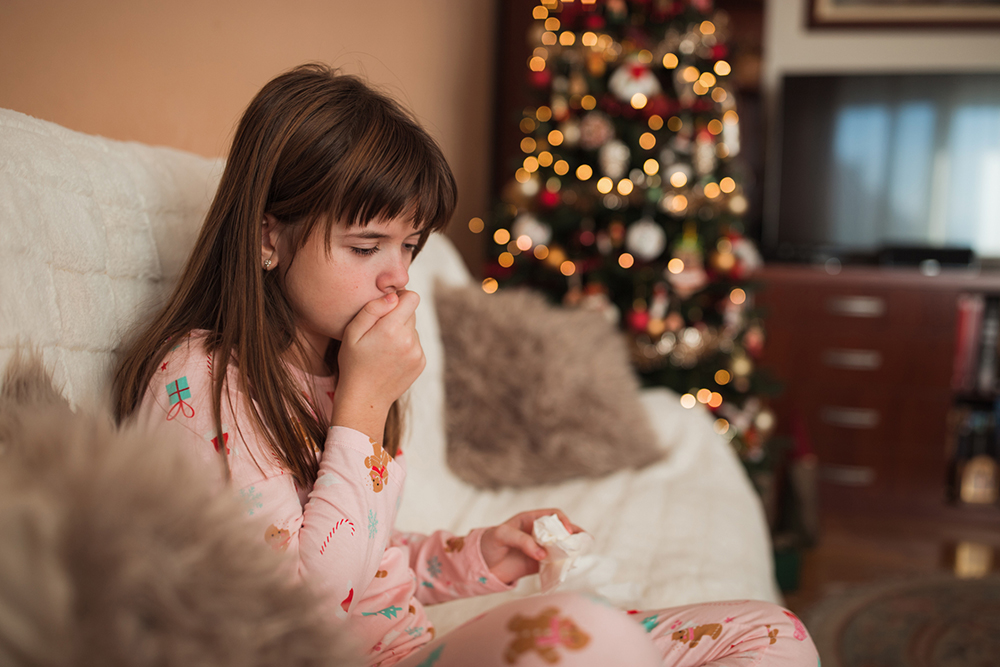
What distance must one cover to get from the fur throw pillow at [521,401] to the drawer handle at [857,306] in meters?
1.60

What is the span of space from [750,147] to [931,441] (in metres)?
1.42

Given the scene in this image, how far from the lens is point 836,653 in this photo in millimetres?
1726

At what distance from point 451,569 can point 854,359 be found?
2311mm

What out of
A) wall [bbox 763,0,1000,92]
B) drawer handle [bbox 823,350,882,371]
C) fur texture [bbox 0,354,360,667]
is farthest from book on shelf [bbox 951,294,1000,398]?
fur texture [bbox 0,354,360,667]

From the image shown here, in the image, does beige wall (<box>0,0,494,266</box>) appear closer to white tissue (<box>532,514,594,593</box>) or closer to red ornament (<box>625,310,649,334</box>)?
white tissue (<box>532,514,594,593</box>)

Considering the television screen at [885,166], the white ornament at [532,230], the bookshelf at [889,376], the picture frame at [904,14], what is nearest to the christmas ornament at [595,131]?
the white ornament at [532,230]

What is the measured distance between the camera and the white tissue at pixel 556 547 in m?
0.81

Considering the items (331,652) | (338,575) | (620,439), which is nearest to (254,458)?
(338,575)

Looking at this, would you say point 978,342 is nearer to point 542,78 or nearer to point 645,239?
point 645,239

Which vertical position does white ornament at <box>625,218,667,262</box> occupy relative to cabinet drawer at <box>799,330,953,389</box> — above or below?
above

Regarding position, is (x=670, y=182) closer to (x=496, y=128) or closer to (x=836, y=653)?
(x=496, y=128)

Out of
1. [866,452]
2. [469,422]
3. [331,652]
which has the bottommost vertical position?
[866,452]

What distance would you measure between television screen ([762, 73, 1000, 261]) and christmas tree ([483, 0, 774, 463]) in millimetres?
781

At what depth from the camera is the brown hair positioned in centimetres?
69
